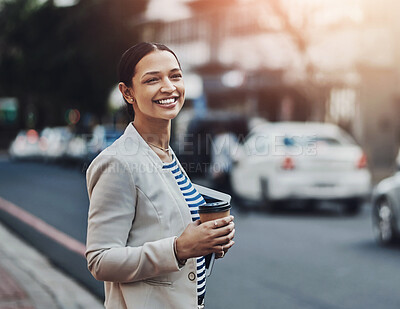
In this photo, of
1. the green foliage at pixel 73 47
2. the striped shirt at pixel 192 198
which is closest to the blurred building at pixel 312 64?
the green foliage at pixel 73 47

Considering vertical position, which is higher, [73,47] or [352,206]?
[73,47]

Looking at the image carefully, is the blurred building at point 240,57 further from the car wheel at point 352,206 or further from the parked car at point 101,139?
the car wheel at point 352,206

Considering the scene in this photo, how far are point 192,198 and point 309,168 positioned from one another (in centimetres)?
1221

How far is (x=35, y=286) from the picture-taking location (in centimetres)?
752

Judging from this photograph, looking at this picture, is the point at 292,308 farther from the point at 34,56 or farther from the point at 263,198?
the point at 34,56

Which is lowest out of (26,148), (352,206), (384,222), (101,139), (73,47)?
(26,148)

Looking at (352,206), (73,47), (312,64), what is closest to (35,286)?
(352,206)

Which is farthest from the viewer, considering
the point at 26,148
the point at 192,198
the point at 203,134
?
the point at 26,148

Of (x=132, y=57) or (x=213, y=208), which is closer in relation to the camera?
(x=213, y=208)

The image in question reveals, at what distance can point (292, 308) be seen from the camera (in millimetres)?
6883

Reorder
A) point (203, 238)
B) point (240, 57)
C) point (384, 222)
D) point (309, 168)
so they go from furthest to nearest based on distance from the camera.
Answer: point (240, 57) < point (309, 168) < point (384, 222) < point (203, 238)

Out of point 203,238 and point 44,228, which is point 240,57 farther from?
point 203,238

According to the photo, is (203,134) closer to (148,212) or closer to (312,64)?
(312,64)

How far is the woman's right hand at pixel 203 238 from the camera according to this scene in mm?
2316
